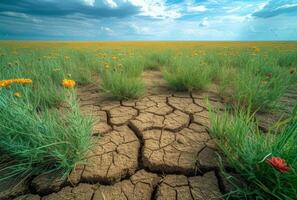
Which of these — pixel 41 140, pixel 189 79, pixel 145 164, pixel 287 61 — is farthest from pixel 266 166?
pixel 287 61

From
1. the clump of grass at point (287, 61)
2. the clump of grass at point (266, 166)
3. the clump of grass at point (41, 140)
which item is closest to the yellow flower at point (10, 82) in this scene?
the clump of grass at point (41, 140)

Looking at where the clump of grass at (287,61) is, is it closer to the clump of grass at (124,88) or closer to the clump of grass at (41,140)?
the clump of grass at (124,88)

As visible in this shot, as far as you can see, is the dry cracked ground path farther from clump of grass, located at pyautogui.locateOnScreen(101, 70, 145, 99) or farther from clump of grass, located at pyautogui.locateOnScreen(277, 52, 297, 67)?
clump of grass, located at pyautogui.locateOnScreen(277, 52, 297, 67)

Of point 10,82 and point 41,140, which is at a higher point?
point 10,82

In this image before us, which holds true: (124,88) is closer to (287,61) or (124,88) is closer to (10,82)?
(10,82)

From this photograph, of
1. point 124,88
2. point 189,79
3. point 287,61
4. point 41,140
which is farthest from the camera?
point 287,61

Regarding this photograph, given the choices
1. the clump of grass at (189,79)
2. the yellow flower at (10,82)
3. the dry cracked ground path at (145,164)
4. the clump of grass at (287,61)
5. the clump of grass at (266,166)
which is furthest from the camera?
the clump of grass at (287,61)

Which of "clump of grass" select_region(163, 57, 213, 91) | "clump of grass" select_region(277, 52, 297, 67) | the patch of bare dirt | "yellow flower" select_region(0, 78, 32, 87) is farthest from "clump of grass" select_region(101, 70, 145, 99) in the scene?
"clump of grass" select_region(277, 52, 297, 67)

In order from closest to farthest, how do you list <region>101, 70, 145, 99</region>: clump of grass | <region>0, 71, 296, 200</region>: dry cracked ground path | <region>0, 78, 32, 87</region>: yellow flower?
<region>0, 71, 296, 200</region>: dry cracked ground path < <region>0, 78, 32, 87</region>: yellow flower < <region>101, 70, 145, 99</region>: clump of grass

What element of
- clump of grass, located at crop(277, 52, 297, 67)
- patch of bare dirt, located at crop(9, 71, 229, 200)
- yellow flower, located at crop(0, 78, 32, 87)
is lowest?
patch of bare dirt, located at crop(9, 71, 229, 200)

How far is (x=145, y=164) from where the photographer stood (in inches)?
59.6

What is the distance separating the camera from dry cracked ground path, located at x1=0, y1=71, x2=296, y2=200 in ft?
4.13

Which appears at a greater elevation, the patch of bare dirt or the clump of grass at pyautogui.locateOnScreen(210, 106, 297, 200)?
the clump of grass at pyautogui.locateOnScreen(210, 106, 297, 200)

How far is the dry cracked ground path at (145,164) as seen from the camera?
1258mm
